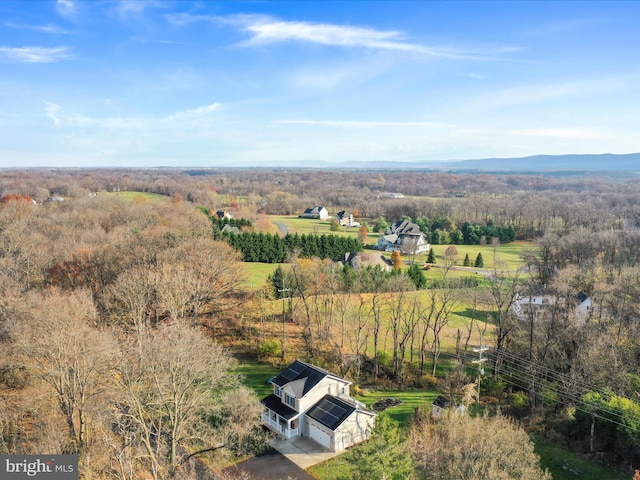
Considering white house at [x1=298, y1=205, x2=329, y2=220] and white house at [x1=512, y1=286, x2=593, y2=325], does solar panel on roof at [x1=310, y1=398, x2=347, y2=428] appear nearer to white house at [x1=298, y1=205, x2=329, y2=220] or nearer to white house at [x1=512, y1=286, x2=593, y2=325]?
white house at [x1=512, y1=286, x2=593, y2=325]

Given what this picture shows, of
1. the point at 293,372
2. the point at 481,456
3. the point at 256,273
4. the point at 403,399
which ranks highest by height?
the point at 481,456

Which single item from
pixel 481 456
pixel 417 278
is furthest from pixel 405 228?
pixel 481 456

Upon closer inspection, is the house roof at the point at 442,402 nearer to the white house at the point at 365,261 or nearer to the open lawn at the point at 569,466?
the open lawn at the point at 569,466

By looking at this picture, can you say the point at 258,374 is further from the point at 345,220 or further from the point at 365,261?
the point at 345,220

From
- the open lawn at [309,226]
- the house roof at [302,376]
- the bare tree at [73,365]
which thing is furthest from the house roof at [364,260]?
the bare tree at [73,365]

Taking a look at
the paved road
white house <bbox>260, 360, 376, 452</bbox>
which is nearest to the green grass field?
white house <bbox>260, 360, 376, 452</bbox>

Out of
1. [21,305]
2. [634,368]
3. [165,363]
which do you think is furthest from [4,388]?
[634,368]

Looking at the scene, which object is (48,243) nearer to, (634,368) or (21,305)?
(21,305)
